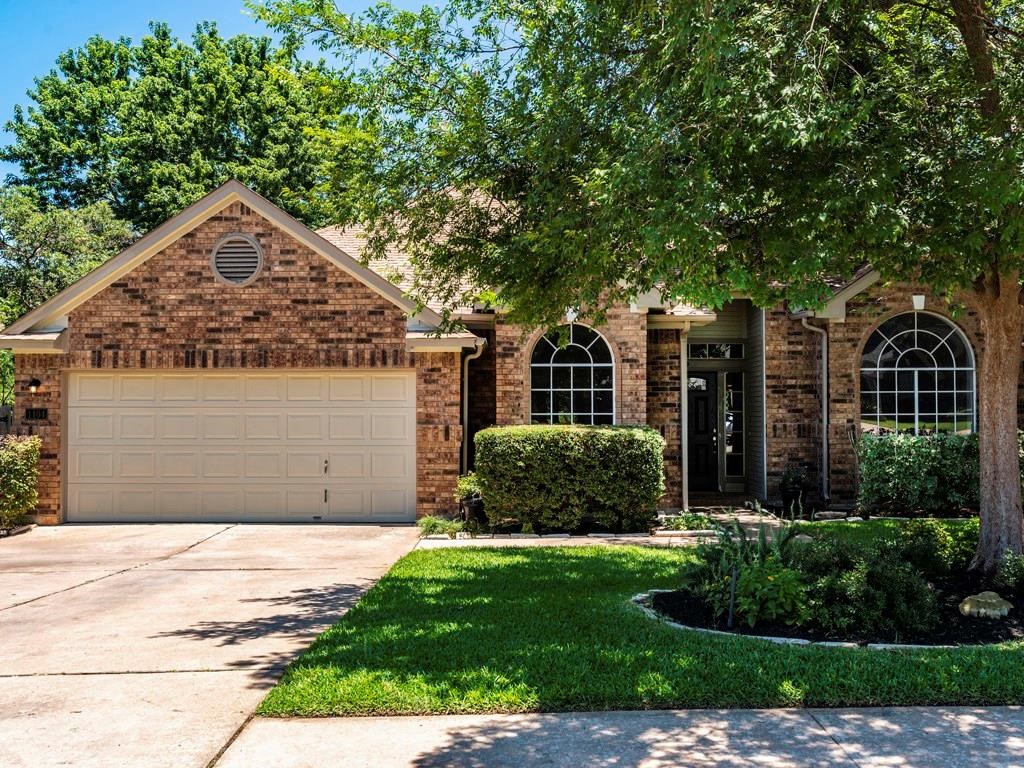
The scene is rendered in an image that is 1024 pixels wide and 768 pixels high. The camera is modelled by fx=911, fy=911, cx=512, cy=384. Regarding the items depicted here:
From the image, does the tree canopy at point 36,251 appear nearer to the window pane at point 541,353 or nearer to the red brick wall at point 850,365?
the window pane at point 541,353

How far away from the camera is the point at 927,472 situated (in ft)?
43.4

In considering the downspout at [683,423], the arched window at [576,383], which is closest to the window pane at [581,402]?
the arched window at [576,383]

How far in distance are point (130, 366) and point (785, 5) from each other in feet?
35.0

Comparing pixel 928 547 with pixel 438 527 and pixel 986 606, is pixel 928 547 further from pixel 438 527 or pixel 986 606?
pixel 438 527

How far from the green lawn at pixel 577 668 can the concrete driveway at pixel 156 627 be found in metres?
0.50

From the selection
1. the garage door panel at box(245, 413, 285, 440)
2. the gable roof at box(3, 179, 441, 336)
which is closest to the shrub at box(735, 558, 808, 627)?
the gable roof at box(3, 179, 441, 336)

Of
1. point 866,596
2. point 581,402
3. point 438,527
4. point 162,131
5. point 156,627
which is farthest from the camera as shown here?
point 162,131

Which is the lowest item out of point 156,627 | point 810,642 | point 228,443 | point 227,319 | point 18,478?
point 156,627

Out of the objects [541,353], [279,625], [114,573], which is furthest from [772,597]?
[541,353]

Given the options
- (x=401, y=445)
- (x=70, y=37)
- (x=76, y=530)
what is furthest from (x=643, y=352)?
(x=70, y=37)

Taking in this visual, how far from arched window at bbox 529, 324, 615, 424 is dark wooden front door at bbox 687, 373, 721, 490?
10.6ft

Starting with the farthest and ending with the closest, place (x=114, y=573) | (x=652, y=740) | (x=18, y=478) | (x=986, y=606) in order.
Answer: (x=18, y=478)
(x=114, y=573)
(x=986, y=606)
(x=652, y=740)

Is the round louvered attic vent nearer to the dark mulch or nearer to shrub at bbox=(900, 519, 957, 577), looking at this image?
the dark mulch

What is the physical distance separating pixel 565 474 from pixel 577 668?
21.9 ft
